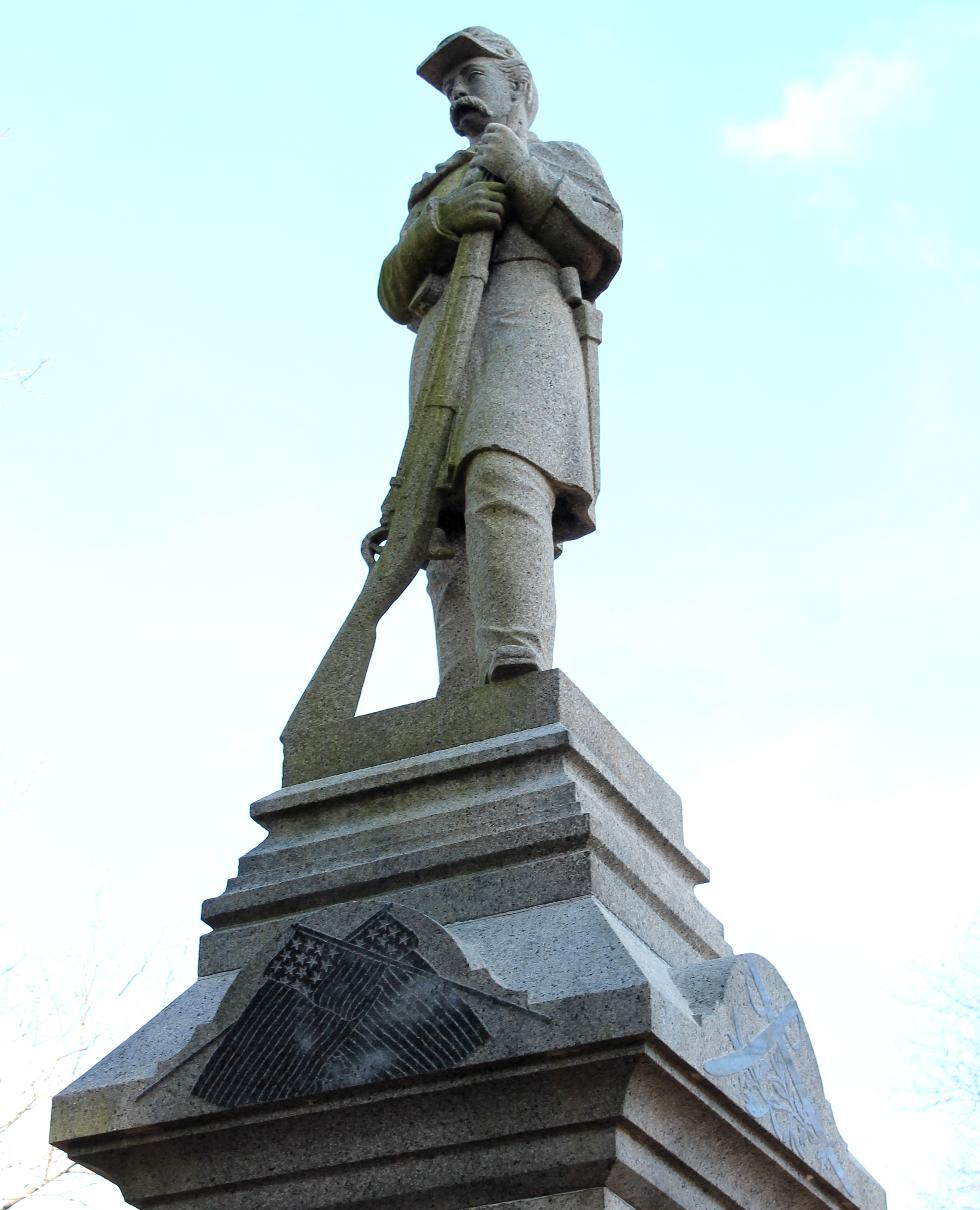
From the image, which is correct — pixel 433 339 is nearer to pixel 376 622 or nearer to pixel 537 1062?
pixel 376 622

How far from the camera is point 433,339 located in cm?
Answer: 618

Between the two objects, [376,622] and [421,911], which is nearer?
[421,911]

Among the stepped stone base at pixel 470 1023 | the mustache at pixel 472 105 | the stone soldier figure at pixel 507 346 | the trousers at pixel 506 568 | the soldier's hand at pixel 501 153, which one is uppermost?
the mustache at pixel 472 105

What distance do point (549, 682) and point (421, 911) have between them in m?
0.85

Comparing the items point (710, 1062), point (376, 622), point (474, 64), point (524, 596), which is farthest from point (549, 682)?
point (474, 64)

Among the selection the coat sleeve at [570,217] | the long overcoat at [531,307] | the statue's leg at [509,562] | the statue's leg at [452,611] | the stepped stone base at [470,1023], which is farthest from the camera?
the coat sleeve at [570,217]

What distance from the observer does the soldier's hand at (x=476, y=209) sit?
20.3 feet

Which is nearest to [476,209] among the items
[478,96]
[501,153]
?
[501,153]

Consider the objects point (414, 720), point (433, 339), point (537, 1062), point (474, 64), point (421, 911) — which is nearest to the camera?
point (537, 1062)

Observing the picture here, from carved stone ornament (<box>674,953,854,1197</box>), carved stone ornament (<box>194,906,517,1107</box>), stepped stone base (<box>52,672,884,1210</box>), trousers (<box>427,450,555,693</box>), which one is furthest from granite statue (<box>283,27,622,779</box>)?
carved stone ornament (<box>674,953,854,1197</box>)

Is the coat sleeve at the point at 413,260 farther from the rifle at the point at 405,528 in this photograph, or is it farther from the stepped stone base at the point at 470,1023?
the stepped stone base at the point at 470,1023

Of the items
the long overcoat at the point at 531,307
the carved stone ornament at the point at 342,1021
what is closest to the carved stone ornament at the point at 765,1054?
the carved stone ornament at the point at 342,1021

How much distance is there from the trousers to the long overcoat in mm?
85

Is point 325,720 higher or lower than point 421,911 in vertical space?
higher
